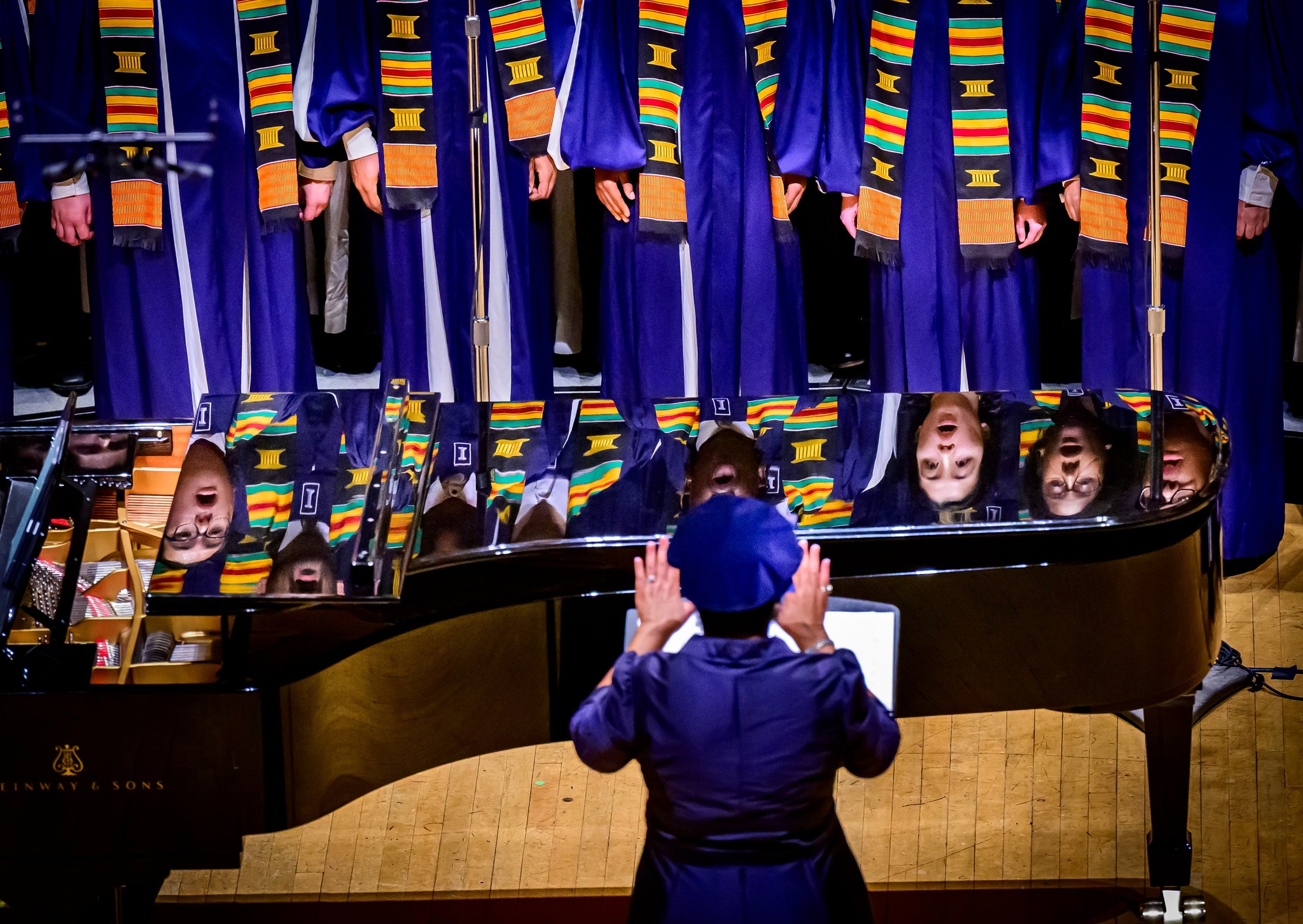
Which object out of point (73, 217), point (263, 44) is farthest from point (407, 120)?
point (73, 217)

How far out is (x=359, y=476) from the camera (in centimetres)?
275

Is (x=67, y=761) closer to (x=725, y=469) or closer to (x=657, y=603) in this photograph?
(x=657, y=603)

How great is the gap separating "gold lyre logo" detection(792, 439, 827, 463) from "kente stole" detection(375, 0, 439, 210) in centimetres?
184

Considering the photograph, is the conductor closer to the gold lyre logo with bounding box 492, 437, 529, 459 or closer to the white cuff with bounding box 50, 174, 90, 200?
the gold lyre logo with bounding box 492, 437, 529, 459

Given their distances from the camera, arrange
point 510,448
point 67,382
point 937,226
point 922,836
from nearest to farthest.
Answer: point 510,448
point 922,836
point 937,226
point 67,382

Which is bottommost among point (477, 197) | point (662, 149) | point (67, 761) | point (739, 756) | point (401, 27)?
point (67, 761)

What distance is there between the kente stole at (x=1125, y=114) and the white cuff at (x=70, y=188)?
9.61 feet

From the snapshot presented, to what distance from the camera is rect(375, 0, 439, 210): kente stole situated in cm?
420

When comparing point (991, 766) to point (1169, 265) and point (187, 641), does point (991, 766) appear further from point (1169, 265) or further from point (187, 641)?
point (187, 641)

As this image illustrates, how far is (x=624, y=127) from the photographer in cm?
422

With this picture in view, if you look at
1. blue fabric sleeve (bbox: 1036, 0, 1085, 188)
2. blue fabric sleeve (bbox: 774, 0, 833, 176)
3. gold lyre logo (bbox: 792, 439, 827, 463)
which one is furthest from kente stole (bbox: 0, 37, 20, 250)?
blue fabric sleeve (bbox: 1036, 0, 1085, 188)

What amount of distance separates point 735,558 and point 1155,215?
266 centimetres

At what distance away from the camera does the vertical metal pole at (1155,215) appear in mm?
3893

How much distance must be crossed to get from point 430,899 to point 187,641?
0.83m
